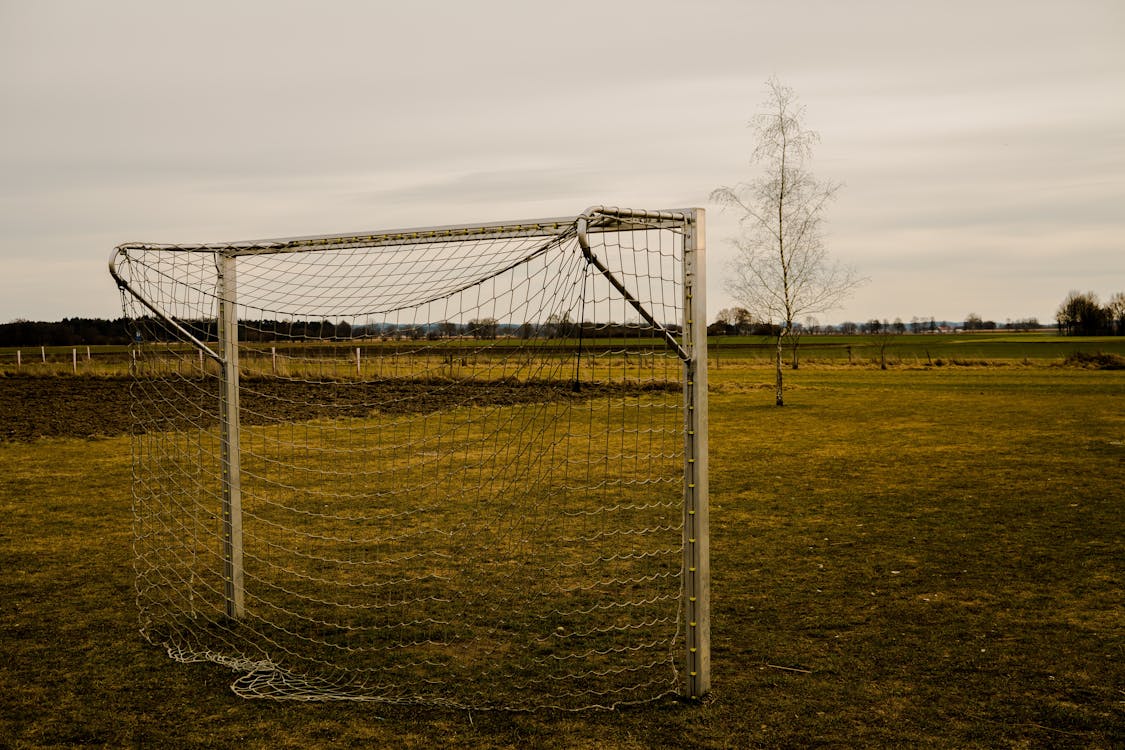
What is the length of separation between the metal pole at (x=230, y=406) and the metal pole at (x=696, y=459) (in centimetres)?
269

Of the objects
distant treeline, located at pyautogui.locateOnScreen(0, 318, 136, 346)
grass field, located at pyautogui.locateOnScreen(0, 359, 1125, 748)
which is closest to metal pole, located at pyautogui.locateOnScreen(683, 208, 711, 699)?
grass field, located at pyautogui.locateOnScreen(0, 359, 1125, 748)

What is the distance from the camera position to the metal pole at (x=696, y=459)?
13.0 ft

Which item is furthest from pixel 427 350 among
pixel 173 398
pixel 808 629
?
pixel 173 398

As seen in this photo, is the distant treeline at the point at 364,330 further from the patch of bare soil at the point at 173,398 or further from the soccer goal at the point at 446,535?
the patch of bare soil at the point at 173,398

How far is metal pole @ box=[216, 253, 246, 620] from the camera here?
5.01 meters

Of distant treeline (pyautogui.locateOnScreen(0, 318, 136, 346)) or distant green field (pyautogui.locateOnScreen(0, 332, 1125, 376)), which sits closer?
distant green field (pyautogui.locateOnScreen(0, 332, 1125, 376))

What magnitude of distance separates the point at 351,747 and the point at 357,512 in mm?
4972

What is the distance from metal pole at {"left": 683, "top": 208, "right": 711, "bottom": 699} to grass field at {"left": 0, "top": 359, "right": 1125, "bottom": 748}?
279 millimetres

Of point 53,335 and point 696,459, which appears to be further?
point 53,335

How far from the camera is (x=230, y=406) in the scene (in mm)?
4973

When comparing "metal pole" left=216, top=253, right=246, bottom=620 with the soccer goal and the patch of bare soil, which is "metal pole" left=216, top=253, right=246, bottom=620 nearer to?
the soccer goal

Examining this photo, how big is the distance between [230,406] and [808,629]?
11.8 ft

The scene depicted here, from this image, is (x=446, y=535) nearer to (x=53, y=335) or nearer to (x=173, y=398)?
(x=173, y=398)

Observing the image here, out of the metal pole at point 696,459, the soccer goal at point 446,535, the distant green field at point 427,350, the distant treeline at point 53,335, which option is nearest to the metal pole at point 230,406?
the soccer goal at point 446,535
